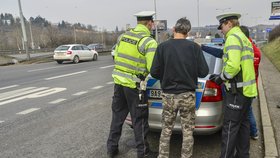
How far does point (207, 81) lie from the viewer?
4.01 m

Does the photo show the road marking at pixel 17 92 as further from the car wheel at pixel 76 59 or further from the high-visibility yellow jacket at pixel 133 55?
the car wheel at pixel 76 59

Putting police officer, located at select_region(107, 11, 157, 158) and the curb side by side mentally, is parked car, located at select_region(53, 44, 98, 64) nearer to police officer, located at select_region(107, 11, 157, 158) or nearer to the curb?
the curb

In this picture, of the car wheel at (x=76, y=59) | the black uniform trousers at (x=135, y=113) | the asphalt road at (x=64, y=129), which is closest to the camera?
the black uniform trousers at (x=135, y=113)

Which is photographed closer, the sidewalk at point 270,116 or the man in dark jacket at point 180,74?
the man in dark jacket at point 180,74

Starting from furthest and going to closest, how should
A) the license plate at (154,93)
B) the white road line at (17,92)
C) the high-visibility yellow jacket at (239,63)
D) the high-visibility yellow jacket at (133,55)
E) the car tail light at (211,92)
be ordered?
the white road line at (17,92)
the license plate at (154,93)
the car tail light at (211,92)
the high-visibility yellow jacket at (133,55)
the high-visibility yellow jacket at (239,63)

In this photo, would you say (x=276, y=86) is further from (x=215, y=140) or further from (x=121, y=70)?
(x=121, y=70)

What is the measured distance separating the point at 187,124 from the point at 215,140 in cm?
144

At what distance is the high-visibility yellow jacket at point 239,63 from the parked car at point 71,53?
20692mm

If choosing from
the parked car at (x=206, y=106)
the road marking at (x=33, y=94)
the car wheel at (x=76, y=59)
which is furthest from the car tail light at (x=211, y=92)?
the car wheel at (x=76, y=59)

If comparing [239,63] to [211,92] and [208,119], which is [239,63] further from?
[208,119]

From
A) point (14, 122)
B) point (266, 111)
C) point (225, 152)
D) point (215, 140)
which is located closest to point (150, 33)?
point (225, 152)

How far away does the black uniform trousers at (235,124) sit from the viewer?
3.48m

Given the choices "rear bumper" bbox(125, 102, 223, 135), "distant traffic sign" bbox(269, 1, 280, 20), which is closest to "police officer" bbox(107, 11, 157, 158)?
"rear bumper" bbox(125, 102, 223, 135)

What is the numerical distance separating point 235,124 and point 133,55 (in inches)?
60.5
